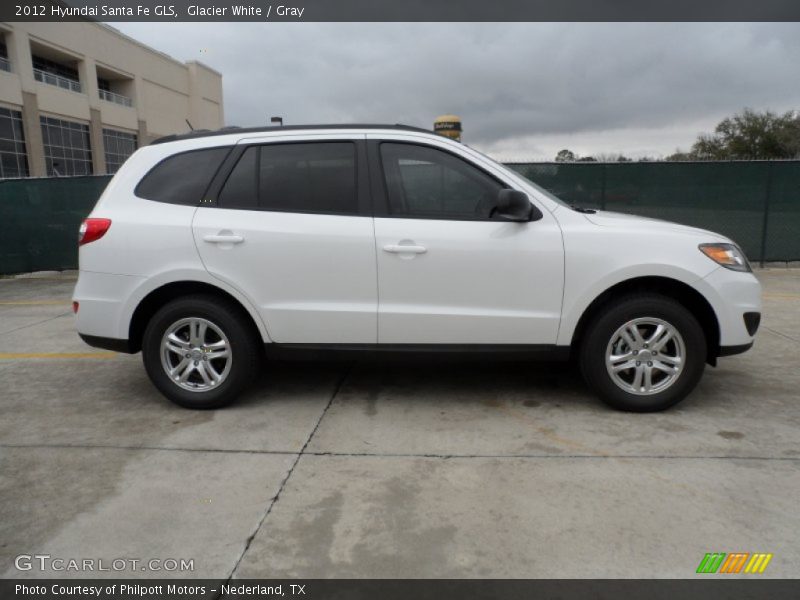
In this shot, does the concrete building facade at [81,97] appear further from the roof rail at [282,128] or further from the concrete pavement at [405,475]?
the concrete pavement at [405,475]

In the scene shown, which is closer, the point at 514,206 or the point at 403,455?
the point at 403,455

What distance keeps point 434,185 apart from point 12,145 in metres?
42.5

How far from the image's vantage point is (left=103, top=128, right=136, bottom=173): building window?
48.3m

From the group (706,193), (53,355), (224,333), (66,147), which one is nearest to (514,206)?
(224,333)

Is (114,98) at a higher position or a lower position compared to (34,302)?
higher

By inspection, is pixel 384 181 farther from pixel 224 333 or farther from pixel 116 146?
pixel 116 146

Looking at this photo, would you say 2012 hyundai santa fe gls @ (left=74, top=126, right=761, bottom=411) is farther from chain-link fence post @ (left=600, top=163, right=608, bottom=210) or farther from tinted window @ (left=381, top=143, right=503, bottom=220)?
chain-link fence post @ (left=600, top=163, right=608, bottom=210)

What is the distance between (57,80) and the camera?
41.9m

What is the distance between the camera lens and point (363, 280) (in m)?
4.03

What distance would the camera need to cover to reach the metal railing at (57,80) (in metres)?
39.8

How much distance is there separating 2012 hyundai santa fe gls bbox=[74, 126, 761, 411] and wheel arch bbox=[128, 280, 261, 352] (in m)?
0.02

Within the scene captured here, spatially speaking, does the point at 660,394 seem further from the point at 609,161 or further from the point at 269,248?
the point at 609,161

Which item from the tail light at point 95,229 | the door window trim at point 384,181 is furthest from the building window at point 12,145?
the door window trim at point 384,181

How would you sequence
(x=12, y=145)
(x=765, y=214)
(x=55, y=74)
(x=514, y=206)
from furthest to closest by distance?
1. (x=55, y=74)
2. (x=12, y=145)
3. (x=765, y=214)
4. (x=514, y=206)
